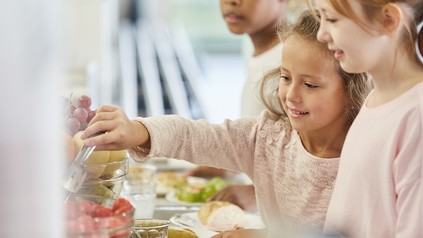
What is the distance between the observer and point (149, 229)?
4.92 ft

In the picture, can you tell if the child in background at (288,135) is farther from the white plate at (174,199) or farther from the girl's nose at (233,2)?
the girl's nose at (233,2)

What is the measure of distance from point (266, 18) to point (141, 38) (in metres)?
9.91

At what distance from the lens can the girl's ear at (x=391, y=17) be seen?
4.23 ft

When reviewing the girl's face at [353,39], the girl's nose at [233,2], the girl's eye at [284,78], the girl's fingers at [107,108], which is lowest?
the girl's fingers at [107,108]

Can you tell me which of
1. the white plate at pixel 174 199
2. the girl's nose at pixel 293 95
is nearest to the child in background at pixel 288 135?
the girl's nose at pixel 293 95

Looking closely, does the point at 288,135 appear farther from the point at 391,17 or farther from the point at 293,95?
the point at 391,17

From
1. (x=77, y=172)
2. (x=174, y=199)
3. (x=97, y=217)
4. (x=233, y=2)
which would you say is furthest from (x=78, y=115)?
(x=233, y=2)

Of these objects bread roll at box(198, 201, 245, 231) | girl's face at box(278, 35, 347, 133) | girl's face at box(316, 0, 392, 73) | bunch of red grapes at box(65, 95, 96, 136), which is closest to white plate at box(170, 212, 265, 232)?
bread roll at box(198, 201, 245, 231)

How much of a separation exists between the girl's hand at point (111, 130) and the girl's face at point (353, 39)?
417 mm

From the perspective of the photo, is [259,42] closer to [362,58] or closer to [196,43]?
[362,58]

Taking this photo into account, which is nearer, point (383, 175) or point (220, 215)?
point (383, 175)

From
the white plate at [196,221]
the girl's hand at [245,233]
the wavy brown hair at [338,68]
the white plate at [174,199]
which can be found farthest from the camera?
the white plate at [174,199]

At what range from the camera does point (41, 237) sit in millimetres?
748

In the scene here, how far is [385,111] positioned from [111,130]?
1.65 feet
